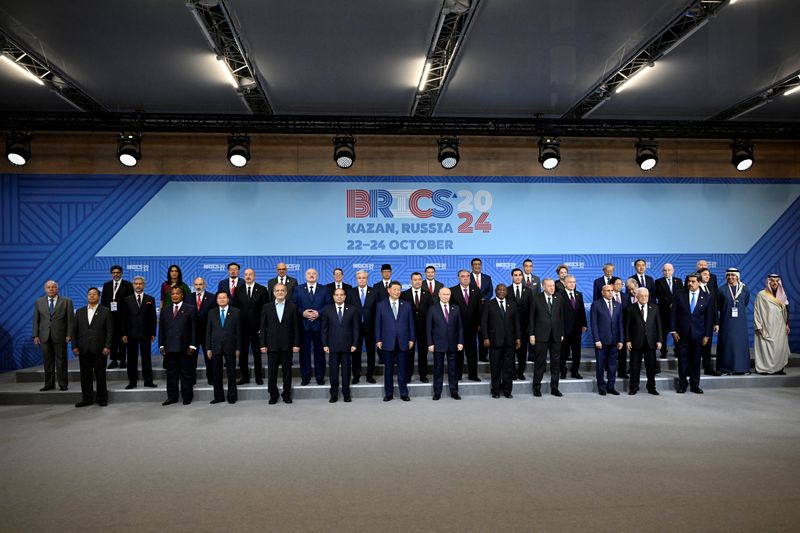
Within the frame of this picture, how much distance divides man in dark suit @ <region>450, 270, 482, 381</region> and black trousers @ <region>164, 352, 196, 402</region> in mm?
3718

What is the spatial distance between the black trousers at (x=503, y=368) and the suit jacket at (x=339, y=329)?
1929mm

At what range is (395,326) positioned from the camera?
6.30 metres

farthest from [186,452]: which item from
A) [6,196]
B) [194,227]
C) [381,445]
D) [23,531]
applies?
[6,196]

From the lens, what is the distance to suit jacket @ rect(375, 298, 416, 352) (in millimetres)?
6273

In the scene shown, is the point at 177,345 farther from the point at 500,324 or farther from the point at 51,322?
the point at 500,324

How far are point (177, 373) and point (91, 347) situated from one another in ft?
3.64

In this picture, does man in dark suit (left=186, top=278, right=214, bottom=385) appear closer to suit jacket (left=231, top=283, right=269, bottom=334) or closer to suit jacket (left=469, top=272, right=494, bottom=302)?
suit jacket (left=231, top=283, right=269, bottom=334)

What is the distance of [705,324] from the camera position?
689 centimetres

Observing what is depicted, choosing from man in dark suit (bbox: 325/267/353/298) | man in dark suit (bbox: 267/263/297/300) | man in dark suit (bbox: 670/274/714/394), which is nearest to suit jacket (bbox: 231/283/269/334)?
man in dark suit (bbox: 267/263/297/300)

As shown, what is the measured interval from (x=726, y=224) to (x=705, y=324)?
4118 mm

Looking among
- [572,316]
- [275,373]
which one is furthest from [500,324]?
[275,373]

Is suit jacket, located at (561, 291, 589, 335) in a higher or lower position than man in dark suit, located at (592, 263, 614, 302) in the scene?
lower

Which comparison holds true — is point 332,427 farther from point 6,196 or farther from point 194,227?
point 6,196

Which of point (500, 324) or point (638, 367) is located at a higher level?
point (500, 324)
